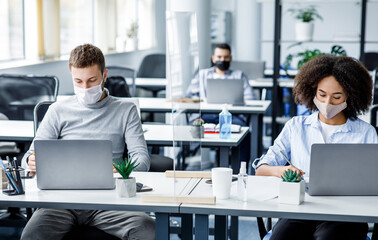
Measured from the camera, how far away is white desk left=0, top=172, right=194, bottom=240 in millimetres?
2020

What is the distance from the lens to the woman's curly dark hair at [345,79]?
251cm

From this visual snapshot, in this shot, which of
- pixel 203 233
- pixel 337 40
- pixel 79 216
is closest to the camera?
pixel 203 233

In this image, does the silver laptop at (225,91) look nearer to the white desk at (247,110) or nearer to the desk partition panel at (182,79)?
the white desk at (247,110)

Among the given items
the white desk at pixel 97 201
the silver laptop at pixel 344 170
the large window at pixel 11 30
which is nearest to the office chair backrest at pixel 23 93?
the large window at pixel 11 30

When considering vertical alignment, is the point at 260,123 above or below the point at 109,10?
below

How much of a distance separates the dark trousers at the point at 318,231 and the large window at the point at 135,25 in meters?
6.35

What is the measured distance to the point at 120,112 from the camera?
2.70 meters

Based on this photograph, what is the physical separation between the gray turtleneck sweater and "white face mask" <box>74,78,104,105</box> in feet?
0.12

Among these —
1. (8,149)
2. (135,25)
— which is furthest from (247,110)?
(135,25)

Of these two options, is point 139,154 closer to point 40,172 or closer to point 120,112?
point 120,112

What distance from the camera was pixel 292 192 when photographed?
202cm

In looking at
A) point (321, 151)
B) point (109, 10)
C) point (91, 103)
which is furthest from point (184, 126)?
point (109, 10)

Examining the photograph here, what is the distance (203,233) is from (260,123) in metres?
2.85

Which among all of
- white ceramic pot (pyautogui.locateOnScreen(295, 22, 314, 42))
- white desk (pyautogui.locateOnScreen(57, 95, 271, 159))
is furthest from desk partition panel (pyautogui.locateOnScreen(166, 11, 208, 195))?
white ceramic pot (pyautogui.locateOnScreen(295, 22, 314, 42))
